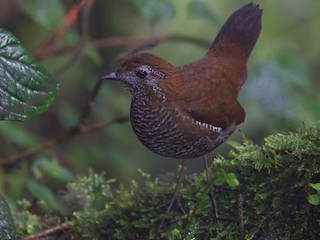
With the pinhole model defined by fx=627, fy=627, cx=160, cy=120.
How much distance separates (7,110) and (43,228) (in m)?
0.94

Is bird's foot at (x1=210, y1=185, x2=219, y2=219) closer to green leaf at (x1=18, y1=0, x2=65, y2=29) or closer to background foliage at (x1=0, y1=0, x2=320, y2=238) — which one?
background foliage at (x1=0, y1=0, x2=320, y2=238)

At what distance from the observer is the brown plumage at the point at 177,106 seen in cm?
313

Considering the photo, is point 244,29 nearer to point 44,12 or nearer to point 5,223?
point 44,12

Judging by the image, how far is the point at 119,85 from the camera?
25.8 ft

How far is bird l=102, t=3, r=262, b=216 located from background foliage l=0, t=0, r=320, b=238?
0.62m

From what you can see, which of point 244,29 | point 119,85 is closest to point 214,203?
point 244,29

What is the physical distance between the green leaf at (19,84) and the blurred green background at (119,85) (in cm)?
140

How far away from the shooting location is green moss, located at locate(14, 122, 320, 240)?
2510 mm

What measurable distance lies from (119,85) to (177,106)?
471cm

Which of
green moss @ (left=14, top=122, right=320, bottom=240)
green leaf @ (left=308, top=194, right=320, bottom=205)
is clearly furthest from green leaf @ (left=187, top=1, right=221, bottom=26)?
green leaf @ (left=308, top=194, right=320, bottom=205)

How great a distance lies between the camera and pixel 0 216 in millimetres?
2484

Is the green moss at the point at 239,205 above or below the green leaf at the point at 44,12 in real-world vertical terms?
below

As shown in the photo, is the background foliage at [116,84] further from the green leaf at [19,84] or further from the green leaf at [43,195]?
the green leaf at [19,84]

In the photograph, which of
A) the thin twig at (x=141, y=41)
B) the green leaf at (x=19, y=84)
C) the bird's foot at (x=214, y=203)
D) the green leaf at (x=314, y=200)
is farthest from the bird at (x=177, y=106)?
the thin twig at (x=141, y=41)
